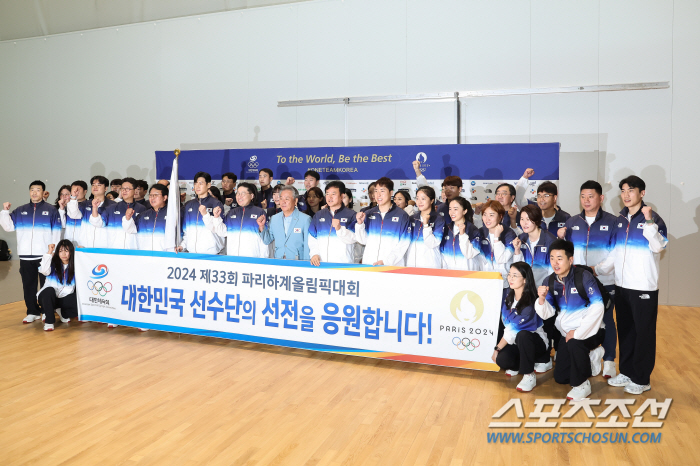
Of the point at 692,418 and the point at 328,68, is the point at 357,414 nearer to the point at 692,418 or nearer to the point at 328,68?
the point at 692,418

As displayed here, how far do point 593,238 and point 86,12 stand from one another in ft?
39.1

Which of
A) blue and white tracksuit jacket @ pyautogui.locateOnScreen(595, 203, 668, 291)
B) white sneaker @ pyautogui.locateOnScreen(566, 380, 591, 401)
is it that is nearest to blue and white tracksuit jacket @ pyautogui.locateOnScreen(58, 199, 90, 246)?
white sneaker @ pyautogui.locateOnScreen(566, 380, 591, 401)

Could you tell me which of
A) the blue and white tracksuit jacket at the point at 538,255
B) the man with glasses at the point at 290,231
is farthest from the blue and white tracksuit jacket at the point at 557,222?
the man with glasses at the point at 290,231

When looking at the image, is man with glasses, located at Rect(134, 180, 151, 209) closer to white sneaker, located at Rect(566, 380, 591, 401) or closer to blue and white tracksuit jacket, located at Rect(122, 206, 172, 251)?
blue and white tracksuit jacket, located at Rect(122, 206, 172, 251)

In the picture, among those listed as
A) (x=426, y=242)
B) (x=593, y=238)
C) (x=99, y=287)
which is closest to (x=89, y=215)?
(x=99, y=287)

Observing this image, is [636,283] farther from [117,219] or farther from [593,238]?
[117,219]

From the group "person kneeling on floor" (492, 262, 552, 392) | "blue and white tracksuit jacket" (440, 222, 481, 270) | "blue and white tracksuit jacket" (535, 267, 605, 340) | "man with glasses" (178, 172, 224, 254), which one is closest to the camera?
"blue and white tracksuit jacket" (535, 267, 605, 340)

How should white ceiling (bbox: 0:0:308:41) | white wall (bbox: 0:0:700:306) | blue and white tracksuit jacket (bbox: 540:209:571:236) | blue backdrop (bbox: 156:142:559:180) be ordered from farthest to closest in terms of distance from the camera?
white ceiling (bbox: 0:0:308:41) < white wall (bbox: 0:0:700:306) < blue backdrop (bbox: 156:142:559:180) < blue and white tracksuit jacket (bbox: 540:209:571:236)

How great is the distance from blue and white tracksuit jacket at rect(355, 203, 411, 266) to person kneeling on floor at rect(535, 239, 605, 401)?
60.5 inches

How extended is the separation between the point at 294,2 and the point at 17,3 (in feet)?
24.0

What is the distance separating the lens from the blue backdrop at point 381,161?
735 centimetres

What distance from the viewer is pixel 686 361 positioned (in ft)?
17.6

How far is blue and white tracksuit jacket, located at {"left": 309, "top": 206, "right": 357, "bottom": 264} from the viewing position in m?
5.81

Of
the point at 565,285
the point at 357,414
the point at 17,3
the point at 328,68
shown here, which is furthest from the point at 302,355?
the point at 17,3
